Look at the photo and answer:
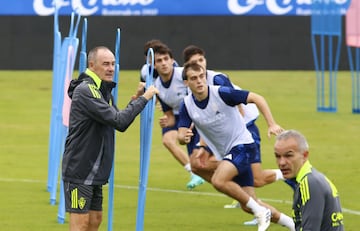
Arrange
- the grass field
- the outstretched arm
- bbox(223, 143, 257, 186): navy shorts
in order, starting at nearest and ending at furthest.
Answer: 1. the outstretched arm
2. bbox(223, 143, 257, 186): navy shorts
3. the grass field

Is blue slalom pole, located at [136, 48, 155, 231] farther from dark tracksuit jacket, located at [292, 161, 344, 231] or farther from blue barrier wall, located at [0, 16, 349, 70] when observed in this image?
blue barrier wall, located at [0, 16, 349, 70]

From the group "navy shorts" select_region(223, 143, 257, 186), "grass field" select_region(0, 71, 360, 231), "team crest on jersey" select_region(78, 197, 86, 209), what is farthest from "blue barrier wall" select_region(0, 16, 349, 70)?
"team crest on jersey" select_region(78, 197, 86, 209)

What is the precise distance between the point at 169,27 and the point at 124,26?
1.26 meters

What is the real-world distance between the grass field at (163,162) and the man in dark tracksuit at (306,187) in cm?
592

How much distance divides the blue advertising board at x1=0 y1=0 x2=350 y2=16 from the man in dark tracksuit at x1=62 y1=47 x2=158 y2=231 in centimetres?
2259

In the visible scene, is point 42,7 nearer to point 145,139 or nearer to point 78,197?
point 145,139

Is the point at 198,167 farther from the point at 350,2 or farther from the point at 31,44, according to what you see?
the point at 31,44

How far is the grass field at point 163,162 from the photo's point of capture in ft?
48.9

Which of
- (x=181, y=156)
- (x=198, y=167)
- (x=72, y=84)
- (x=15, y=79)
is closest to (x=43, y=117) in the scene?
(x=15, y=79)

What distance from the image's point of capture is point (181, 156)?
56.7 ft

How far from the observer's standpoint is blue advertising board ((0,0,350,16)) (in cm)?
3369

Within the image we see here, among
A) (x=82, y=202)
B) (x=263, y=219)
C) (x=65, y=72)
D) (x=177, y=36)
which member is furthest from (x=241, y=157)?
(x=177, y=36)

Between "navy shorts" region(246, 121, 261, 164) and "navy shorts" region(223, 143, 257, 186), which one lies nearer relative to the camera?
"navy shorts" region(223, 143, 257, 186)

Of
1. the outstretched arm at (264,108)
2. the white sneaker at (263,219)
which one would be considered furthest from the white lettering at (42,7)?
the outstretched arm at (264,108)
